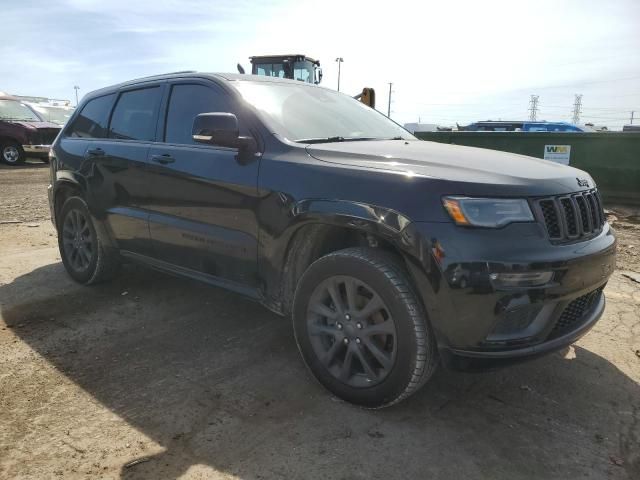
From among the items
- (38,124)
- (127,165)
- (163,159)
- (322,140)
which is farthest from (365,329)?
(38,124)

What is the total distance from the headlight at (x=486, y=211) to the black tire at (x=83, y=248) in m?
3.01

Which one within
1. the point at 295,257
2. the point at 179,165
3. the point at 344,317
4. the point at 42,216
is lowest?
the point at 42,216

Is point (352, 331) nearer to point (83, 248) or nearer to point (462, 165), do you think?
point (462, 165)

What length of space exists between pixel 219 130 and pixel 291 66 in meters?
12.2

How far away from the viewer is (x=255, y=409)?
8.94 ft

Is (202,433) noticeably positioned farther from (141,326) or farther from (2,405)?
(141,326)

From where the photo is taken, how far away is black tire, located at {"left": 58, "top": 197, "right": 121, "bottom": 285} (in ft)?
14.5

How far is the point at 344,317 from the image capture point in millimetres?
2729

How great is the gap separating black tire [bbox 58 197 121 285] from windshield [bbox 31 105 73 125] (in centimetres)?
1426

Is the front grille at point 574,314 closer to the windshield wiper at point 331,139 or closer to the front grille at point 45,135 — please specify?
the windshield wiper at point 331,139

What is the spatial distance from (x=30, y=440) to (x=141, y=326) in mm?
1420

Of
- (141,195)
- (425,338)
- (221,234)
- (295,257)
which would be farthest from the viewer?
(141,195)

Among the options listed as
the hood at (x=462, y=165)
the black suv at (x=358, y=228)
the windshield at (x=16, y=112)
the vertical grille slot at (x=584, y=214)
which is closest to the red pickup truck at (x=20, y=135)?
the windshield at (x=16, y=112)

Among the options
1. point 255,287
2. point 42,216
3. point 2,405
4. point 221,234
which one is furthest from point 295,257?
point 42,216
